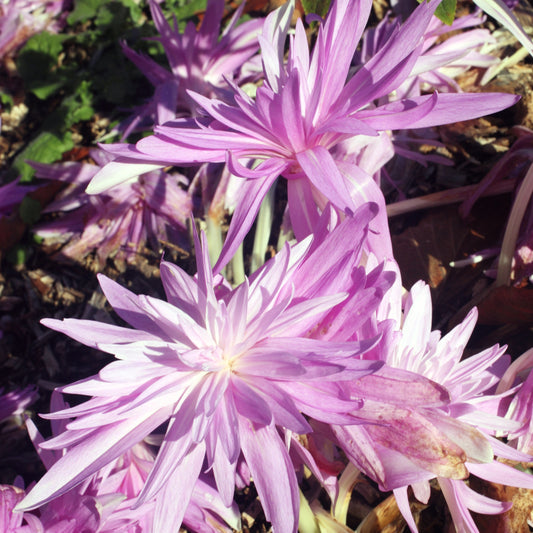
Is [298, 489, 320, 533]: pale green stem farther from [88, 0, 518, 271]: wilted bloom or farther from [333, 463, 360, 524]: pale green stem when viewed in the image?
[88, 0, 518, 271]: wilted bloom

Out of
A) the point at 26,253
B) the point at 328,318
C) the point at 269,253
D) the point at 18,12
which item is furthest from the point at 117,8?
the point at 328,318

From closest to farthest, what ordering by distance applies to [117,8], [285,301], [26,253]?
1. [285,301]
2. [26,253]
3. [117,8]

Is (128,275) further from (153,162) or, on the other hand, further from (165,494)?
(165,494)

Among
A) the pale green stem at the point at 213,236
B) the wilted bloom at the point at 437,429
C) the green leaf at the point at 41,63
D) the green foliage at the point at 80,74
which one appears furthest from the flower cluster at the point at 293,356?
the green leaf at the point at 41,63

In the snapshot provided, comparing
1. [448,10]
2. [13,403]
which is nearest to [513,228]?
[448,10]

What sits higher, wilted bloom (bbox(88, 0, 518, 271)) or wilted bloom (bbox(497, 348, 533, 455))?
wilted bloom (bbox(88, 0, 518, 271))

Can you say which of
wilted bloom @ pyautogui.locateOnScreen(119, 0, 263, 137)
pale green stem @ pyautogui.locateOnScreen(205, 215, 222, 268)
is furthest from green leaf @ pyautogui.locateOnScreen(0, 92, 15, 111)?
pale green stem @ pyautogui.locateOnScreen(205, 215, 222, 268)

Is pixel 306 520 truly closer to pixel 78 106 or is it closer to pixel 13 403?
pixel 13 403
